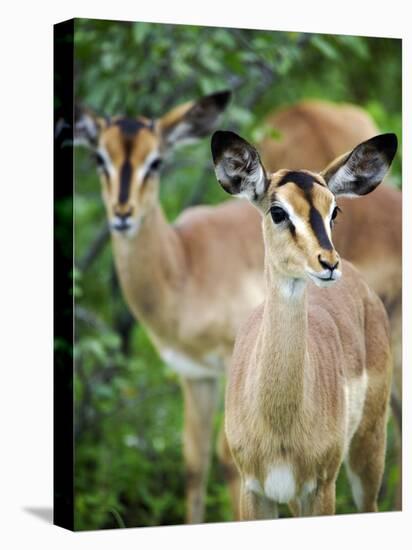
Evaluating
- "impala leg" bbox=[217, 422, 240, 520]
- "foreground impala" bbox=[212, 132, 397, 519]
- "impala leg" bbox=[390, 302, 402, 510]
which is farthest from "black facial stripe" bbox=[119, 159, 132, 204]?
"impala leg" bbox=[390, 302, 402, 510]

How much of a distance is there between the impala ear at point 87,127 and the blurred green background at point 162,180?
0.15m

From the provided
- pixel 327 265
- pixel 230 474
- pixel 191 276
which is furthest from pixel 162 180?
pixel 327 265

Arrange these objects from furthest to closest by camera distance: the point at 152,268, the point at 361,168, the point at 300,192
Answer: the point at 152,268
the point at 361,168
the point at 300,192

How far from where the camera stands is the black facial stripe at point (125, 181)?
5.82 m

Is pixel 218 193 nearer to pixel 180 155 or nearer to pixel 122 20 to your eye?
pixel 180 155

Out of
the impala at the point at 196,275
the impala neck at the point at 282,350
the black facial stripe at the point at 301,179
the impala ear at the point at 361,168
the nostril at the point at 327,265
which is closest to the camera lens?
the nostril at the point at 327,265

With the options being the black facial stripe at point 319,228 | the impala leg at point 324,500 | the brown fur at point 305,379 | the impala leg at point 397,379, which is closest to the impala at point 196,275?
the impala leg at point 397,379

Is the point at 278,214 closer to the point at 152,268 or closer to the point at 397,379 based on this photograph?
the point at 397,379

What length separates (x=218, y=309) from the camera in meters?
6.29

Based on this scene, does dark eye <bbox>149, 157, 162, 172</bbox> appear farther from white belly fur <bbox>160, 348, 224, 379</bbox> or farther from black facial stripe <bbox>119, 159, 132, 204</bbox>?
white belly fur <bbox>160, 348, 224, 379</bbox>

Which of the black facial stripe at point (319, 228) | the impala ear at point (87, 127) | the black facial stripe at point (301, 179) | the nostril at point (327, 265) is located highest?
the impala ear at point (87, 127)

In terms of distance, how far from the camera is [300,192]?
4.56m

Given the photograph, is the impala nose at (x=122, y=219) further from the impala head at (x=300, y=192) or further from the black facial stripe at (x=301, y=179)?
the black facial stripe at (x=301, y=179)

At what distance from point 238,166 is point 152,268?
64.8 inches
